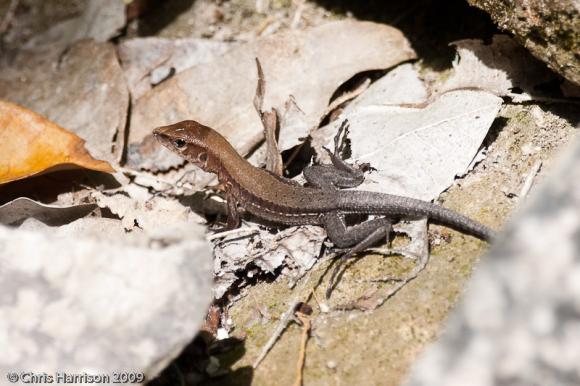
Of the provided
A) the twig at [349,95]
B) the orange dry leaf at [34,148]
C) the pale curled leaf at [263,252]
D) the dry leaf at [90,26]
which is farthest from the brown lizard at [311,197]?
the dry leaf at [90,26]

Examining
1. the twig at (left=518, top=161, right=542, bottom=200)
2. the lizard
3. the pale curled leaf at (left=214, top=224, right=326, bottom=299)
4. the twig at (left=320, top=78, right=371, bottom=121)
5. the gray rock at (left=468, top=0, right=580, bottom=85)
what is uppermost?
the gray rock at (left=468, top=0, right=580, bottom=85)

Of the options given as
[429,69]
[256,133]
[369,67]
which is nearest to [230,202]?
[256,133]

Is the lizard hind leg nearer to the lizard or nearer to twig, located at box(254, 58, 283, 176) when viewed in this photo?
the lizard

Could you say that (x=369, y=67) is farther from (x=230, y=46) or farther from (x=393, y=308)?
(x=393, y=308)

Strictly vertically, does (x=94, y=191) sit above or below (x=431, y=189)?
below

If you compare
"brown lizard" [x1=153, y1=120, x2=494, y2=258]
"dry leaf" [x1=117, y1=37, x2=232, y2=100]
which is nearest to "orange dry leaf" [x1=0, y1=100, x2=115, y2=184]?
"brown lizard" [x1=153, y1=120, x2=494, y2=258]

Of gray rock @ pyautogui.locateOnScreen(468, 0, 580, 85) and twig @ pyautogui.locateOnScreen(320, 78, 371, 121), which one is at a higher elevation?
gray rock @ pyautogui.locateOnScreen(468, 0, 580, 85)

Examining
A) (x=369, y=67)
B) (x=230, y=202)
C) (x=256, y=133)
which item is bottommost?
(x=230, y=202)
